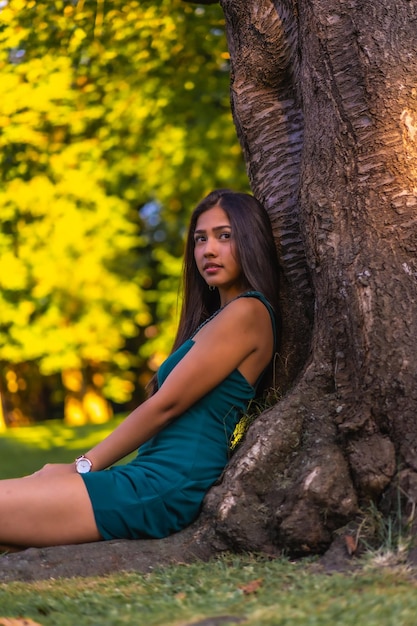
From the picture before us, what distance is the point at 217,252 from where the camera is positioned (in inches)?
185

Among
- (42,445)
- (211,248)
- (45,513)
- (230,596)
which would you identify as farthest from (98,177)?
(230,596)

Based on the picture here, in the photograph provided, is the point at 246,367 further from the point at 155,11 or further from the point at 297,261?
the point at 155,11

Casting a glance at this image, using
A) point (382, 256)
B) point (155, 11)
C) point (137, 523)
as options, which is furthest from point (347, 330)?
point (155, 11)

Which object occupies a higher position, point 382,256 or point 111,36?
point 111,36

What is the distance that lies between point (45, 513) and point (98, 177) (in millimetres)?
13766

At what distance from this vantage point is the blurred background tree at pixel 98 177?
10.9 metres

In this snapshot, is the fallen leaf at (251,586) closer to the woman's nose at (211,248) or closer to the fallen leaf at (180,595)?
the fallen leaf at (180,595)

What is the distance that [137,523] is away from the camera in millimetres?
4203

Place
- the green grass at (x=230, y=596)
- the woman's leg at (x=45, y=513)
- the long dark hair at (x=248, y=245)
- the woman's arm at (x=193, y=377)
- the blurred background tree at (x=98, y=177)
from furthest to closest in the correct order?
1. the blurred background tree at (x=98, y=177)
2. the long dark hair at (x=248, y=245)
3. the woman's arm at (x=193, y=377)
4. the woman's leg at (x=45, y=513)
5. the green grass at (x=230, y=596)

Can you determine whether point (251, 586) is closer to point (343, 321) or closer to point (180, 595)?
point (180, 595)

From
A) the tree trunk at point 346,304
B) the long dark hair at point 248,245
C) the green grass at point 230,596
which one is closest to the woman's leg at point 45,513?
the green grass at point 230,596

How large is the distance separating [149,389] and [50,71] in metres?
7.33

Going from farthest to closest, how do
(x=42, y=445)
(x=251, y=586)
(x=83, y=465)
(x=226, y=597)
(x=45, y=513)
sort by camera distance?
(x=42, y=445) → (x=83, y=465) → (x=45, y=513) → (x=251, y=586) → (x=226, y=597)

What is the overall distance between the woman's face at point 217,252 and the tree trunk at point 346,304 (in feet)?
1.24
